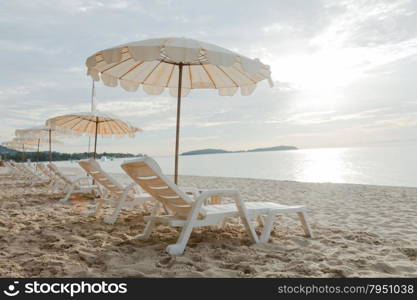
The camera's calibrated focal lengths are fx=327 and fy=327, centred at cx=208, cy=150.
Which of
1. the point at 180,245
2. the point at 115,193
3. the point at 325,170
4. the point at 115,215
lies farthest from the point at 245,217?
the point at 325,170

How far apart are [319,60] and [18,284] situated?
8203 millimetres

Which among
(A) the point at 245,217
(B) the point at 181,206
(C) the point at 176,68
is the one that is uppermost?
(C) the point at 176,68

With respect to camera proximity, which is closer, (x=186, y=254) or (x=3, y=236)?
(x=186, y=254)

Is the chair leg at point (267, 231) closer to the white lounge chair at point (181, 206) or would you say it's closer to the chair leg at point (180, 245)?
the white lounge chair at point (181, 206)

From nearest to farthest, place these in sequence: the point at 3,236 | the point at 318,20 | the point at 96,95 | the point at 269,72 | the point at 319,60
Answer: the point at 3,236, the point at 269,72, the point at 318,20, the point at 319,60, the point at 96,95

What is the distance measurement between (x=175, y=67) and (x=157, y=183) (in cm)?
289

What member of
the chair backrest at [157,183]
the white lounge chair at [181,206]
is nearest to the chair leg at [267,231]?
the white lounge chair at [181,206]

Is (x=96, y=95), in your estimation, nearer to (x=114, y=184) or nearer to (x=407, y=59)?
(x=114, y=184)

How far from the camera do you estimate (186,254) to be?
9.90 ft

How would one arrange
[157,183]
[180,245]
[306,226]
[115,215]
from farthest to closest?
[115,215]
[306,226]
[157,183]
[180,245]

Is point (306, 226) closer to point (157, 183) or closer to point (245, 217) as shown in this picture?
point (245, 217)

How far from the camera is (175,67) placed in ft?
18.0

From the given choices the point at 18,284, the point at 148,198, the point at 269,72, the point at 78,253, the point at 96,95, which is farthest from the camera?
the point at 96,95

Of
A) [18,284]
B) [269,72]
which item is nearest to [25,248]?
[18,284]
